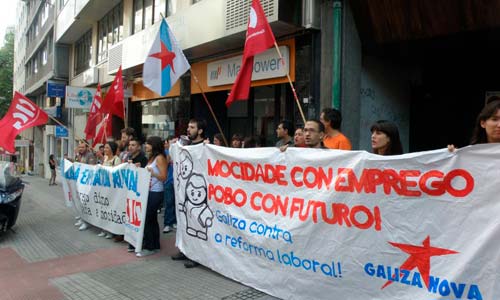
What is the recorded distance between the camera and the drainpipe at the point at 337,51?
7.33 metres

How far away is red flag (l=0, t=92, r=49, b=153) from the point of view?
785cm

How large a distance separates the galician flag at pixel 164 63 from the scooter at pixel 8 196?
3.08 meters

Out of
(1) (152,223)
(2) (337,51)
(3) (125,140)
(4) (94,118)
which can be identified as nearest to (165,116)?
(4) (94,118)

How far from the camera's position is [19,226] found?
8781 mm

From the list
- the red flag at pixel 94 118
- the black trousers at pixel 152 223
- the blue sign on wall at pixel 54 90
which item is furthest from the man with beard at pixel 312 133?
the blue sign on wall at pixel 54 90

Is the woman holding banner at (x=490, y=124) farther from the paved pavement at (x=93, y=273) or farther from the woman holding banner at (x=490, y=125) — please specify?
the paved pavement at (x=93, y=273)

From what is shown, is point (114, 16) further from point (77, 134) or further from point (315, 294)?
point (315, 294)

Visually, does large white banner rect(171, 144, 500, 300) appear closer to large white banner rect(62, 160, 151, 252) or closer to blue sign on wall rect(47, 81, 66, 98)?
large white banner rect(62, 160, 151, 252)

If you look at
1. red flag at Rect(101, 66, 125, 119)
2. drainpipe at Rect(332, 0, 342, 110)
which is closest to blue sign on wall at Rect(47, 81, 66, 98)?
red flag at Rect(101, 66, 125, 119)

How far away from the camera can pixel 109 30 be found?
18203mm

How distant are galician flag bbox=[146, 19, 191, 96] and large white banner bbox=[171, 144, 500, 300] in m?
2.63

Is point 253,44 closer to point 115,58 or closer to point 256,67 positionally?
point 256,67

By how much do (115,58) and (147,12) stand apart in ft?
6.19

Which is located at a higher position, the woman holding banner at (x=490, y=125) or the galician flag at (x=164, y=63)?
the galician flag at (x=164, y=63)
